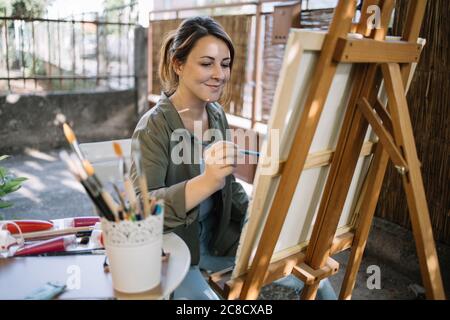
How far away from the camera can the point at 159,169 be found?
1.47 meters

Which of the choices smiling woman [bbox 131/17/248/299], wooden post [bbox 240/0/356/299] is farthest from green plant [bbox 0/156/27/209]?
wooden post [bbox 240/0/356/299]

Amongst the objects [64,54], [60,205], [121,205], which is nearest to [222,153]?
[121,205]

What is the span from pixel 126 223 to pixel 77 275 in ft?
0.97

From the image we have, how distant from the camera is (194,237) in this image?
62.2 inches

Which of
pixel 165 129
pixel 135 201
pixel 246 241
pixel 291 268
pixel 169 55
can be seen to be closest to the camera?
pixel 135 201

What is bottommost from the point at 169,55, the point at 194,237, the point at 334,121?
the point at 194,237

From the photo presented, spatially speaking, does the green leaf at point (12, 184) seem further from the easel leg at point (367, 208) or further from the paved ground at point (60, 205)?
the easel leg at point (367, 208)

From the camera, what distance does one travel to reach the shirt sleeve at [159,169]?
4.38ft

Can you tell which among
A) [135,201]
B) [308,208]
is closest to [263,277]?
[308,208]

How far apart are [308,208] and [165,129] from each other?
58 centimetres

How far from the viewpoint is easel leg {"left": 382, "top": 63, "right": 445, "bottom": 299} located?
1159 mm

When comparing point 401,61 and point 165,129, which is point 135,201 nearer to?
point 165,129

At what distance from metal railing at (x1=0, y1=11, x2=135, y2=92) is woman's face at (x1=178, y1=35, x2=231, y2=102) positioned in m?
4.88

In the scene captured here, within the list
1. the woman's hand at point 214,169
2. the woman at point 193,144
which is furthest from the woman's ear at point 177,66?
the woman's hand at point 214,169
